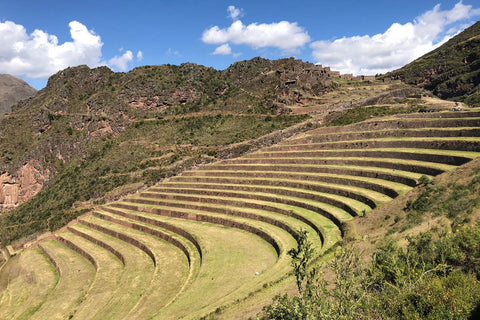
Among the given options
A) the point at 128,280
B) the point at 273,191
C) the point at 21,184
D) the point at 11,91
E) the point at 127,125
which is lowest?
the point at 128,280

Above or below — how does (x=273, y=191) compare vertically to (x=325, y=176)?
below

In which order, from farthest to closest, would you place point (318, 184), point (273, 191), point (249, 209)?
1. point (273, 191)
2. point (249, 209)
3. point (318, 184)

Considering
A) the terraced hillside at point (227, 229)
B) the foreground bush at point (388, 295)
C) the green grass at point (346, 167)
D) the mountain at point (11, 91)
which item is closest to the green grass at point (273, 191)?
the terraced hillside at point (227, 229)

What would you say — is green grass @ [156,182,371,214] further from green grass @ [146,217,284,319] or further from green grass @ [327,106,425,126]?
green grass @ [327,106,425,126]

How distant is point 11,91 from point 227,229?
132171mm

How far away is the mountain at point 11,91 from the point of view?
106500mm

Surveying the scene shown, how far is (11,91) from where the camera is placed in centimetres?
11419

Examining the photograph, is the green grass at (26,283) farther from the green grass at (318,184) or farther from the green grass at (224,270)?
the green grass at (318,184)

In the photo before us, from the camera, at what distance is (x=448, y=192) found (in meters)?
11.9

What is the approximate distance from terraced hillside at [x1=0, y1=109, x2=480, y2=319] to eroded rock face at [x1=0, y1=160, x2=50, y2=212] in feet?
58.2

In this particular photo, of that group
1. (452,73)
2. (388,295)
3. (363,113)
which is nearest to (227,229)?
(388,295)

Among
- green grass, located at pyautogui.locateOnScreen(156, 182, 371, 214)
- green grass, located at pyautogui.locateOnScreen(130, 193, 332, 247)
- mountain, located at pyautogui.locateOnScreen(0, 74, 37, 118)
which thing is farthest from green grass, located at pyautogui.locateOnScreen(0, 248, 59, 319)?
mountain, located at pyautogui.locateOnScreen(0, 74, 37, 118)

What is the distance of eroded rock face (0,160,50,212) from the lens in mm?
39844

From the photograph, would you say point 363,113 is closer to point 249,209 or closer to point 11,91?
point 249,209
